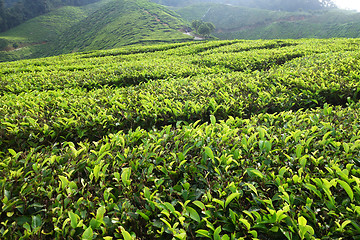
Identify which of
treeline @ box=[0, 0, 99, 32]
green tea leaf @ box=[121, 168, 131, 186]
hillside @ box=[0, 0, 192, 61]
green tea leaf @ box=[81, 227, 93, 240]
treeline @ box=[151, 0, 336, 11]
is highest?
treeline @ box=[151, 0, 336, 11]

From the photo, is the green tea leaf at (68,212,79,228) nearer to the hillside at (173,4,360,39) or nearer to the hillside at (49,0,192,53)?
the hillside at (49,0,192,53)

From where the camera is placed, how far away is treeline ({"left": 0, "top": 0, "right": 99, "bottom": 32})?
63466 mm

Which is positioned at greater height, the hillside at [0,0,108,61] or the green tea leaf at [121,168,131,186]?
the hillside at [0,0,108,61]

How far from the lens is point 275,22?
62375 millimetres

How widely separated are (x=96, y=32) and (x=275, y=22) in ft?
192

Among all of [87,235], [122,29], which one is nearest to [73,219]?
[87,235]

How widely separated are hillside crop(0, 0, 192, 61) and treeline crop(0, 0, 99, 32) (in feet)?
10.9

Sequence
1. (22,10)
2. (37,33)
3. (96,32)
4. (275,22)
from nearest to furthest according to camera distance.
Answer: (96,32)
(37,33)
(275,22)
(22,10)

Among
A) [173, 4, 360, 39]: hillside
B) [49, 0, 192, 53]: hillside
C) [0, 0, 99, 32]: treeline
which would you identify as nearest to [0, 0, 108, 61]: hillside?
[0, 0, 99, 32]: treeline

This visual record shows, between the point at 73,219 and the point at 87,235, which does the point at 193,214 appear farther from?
the point at 73,219

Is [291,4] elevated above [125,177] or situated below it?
above

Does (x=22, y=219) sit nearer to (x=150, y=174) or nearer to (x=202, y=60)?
(x=150, y=174)

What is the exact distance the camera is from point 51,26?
63625 millimetres

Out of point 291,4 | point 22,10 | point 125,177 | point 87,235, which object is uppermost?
point 291,4
